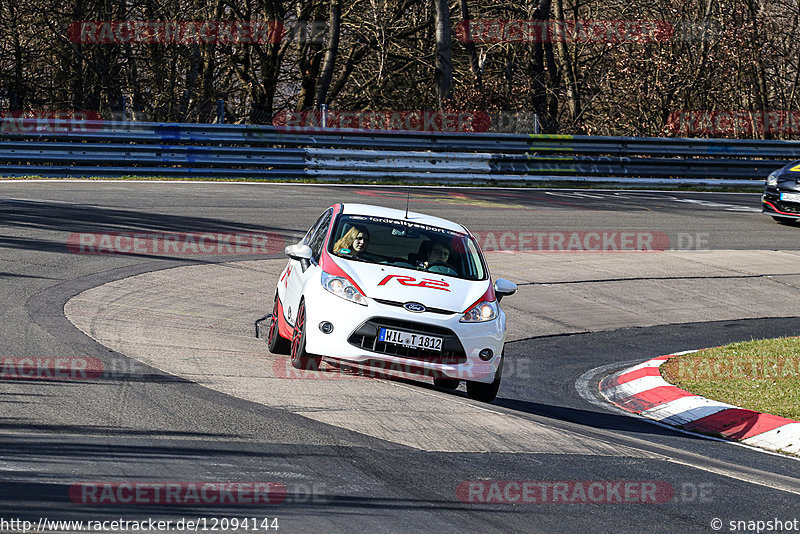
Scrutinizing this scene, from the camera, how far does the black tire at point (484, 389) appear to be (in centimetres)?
866

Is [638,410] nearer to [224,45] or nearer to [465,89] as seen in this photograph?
[465,89]

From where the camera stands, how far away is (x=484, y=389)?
871 cm

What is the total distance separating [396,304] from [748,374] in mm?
4108

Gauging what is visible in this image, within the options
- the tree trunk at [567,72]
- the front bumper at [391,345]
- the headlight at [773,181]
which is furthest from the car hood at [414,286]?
the tree trunk at [567,72]

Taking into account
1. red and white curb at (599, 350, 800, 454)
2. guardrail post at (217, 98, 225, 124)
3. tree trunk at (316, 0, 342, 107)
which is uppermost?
tree trunk at (316, 0, 342, 107)

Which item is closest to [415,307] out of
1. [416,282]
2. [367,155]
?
[416,282]

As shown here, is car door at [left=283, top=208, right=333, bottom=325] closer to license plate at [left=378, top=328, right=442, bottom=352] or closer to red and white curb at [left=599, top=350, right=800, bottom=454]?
license plate at [left=378, top=328, right=442, bottom=352]

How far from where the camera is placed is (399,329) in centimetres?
828

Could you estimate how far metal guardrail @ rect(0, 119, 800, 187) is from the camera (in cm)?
2147

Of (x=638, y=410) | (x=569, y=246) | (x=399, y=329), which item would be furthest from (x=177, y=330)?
(x=569, y=246)

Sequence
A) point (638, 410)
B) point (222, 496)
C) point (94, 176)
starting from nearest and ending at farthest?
1. point (222, 496)
2. point (638, 410)
3. point (94, 176)

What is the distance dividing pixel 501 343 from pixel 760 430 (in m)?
2.24

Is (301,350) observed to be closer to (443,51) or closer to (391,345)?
(391,345)

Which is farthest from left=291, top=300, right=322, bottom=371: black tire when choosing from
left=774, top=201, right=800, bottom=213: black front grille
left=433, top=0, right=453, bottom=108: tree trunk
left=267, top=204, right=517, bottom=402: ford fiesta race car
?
left=433, top=0, right=453, bottom=108: tree trunk
